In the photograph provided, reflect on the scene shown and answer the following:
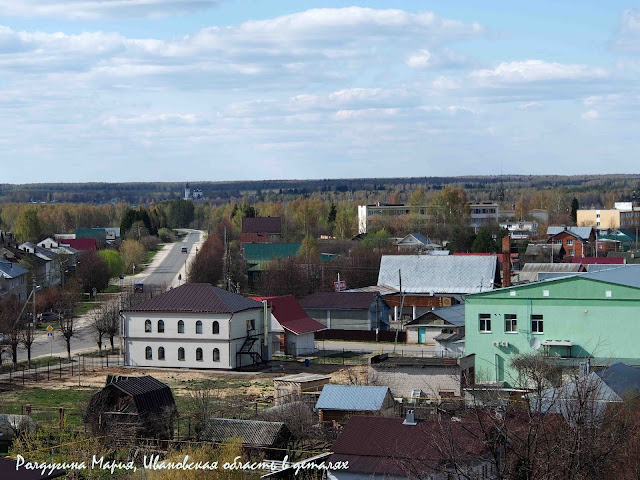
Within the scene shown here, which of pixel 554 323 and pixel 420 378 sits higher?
pixel 554 323

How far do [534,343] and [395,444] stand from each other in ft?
51.6

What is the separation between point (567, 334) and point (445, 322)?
13882 millimetres

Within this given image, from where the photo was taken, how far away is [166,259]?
100 m

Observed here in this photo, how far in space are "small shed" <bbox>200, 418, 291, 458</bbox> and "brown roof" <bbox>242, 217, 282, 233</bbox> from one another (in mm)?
76961

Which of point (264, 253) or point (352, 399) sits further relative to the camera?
point (264, 253)

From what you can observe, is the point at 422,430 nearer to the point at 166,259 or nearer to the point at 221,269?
the point at 221,269

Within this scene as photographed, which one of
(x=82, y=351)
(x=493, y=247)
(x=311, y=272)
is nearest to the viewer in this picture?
(x=82, y=351)

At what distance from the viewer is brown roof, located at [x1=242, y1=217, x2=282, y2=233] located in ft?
332

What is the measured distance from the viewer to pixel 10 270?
203 ft

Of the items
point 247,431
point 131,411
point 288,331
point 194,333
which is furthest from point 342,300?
point 247,431

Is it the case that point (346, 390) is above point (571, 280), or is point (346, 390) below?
below

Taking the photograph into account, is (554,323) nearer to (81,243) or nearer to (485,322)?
(485,322)

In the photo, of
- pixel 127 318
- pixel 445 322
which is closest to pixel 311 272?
pixel 445 322

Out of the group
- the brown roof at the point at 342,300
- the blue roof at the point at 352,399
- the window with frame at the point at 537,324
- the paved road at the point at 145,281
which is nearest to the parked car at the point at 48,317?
the paved road at the point at 145,281
